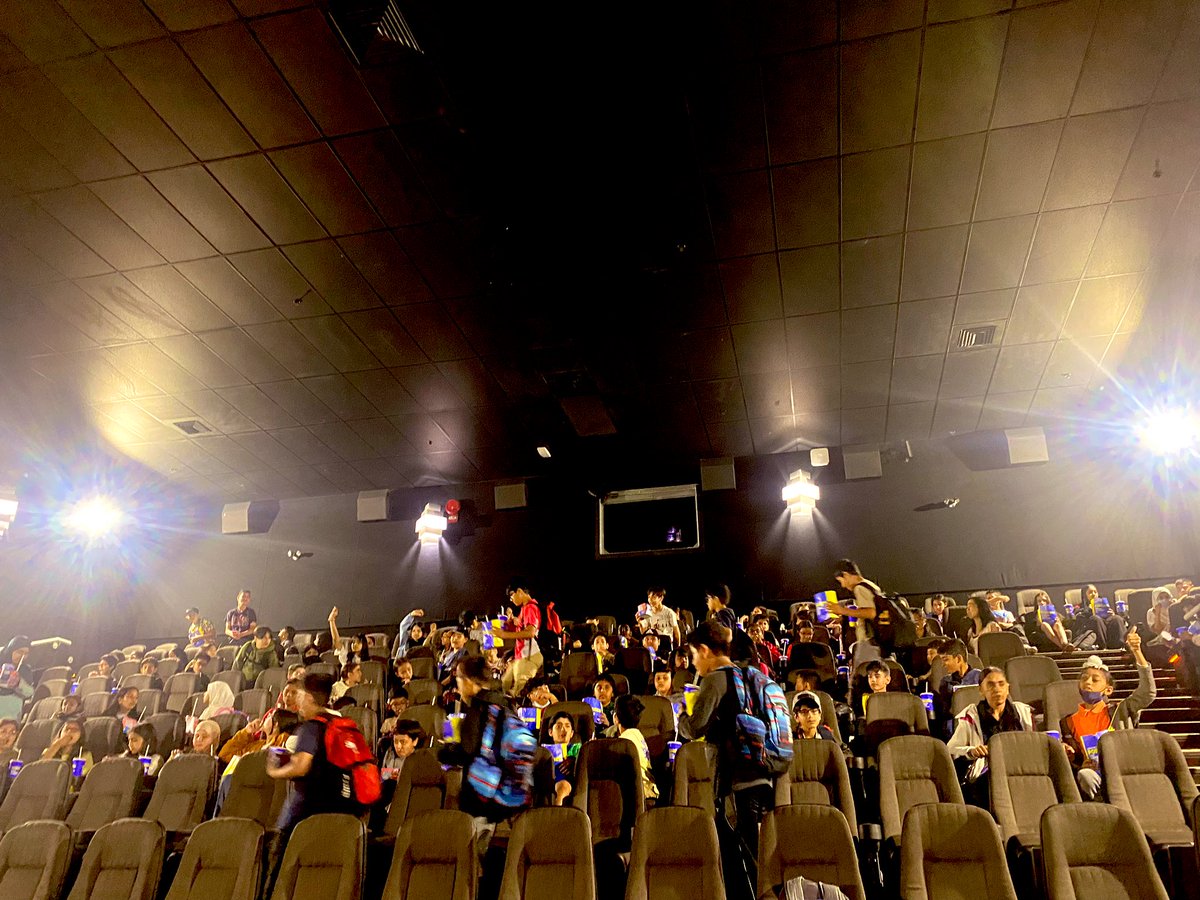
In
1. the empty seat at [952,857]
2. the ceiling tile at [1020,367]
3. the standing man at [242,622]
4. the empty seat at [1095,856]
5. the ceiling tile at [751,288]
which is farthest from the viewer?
the standing man at [242,622]

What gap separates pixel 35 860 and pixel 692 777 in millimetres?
3560

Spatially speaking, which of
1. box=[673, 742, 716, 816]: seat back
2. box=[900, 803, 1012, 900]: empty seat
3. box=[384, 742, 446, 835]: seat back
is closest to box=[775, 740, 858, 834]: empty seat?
box=[673, 742, 716, 816]: seat back

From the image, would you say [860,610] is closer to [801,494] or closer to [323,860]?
[801,494]

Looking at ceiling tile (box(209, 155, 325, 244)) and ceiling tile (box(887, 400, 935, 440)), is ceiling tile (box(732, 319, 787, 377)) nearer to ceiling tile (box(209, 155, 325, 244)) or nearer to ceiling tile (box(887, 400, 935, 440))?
ceiling tile (box(887, 400, 935, 440))

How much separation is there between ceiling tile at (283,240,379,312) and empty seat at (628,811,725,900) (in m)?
4.90

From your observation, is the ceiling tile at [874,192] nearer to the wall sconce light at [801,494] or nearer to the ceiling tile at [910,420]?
the ceiling tile at [910,420]

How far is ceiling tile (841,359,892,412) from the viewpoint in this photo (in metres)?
8.24

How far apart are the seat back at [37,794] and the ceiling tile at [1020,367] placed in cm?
892

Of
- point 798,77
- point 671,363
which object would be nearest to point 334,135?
point 798,77

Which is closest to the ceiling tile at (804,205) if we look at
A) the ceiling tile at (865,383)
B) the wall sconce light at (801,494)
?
the ceiling tile at (865,383)

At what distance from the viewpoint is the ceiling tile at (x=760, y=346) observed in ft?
24.1

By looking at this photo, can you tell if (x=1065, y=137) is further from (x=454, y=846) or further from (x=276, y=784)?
(x=276, y=784)

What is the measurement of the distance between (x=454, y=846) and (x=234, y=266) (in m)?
4.99

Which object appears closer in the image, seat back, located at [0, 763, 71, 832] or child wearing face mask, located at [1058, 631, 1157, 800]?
child wearing face mask, located at [1058, 631, 1157, 800]
